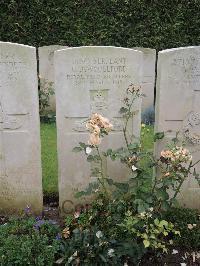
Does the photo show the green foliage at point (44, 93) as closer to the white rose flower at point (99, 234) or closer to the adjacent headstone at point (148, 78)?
the adjacent headstone at point (148, 78)

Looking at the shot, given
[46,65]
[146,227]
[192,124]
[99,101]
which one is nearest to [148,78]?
[46,65]

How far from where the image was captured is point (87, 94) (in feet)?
12.8

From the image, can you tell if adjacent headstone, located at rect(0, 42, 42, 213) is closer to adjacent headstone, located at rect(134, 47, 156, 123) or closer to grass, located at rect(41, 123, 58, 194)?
grass, located at rect(41, 123, 58, 194)

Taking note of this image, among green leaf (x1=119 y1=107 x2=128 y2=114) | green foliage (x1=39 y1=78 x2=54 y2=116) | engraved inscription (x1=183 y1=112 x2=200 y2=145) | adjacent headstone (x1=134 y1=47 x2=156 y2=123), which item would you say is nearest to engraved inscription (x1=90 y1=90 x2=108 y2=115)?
green leaf (x1=119 y1=107 x2=128 y2=114)

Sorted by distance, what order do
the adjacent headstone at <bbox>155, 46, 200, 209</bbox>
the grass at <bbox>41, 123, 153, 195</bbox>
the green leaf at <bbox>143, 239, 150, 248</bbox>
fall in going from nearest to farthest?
the green leaf at <bbox>143, 239, 150, 248</bbox>
the adjacent headstone at <bbox>155, 46, 200, 209</bbox>
the grass at <bbox>41, 123, 153, 195</bbox>

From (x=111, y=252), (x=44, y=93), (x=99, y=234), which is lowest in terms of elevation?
(x=111, y=252)

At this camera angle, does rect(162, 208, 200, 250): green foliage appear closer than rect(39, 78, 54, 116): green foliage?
Yes

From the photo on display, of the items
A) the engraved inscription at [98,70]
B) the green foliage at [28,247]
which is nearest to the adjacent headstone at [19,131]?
the engraved inscription at [98,70]

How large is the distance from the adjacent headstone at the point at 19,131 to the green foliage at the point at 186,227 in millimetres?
1418

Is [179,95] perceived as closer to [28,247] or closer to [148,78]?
[28,247]

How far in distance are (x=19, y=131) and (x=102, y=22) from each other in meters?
5.69

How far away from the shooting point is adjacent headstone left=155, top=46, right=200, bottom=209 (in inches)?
149

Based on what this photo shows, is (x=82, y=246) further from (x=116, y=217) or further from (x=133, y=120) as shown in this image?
(x=133, y=120)

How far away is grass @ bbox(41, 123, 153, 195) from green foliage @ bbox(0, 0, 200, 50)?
2.47 metres
